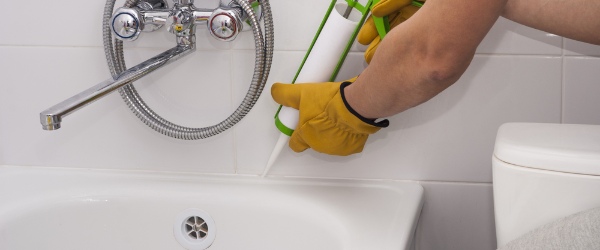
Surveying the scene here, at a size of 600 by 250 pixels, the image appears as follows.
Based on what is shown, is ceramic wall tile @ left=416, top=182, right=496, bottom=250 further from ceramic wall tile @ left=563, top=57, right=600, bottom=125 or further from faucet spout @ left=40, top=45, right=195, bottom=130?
faucet spout @ left=40, top=45, right=195, bottom=130

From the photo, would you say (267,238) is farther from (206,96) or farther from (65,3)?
(65,3)

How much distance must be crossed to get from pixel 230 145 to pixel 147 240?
0.21m

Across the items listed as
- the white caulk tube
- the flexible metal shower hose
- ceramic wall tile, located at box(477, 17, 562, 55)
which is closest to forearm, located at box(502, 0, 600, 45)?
ceramic wall tile, located at box(477, 17, 562, 55)

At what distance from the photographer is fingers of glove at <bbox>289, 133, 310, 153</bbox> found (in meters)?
1.08

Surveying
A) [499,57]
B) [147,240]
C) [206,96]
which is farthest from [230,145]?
[499,57]

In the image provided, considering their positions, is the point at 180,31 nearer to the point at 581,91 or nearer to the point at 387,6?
the point at 387,6

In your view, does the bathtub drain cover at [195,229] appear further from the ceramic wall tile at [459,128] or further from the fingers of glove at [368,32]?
the fingers of glove at [368,32]

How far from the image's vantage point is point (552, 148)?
84 centimetres

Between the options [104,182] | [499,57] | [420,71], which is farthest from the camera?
[104,182]

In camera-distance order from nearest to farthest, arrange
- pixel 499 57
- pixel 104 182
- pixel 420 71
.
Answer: pixel 420 71
pixel 499 57
pixel 104 182

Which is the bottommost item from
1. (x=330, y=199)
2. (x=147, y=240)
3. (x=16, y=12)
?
(x=147, y=240)

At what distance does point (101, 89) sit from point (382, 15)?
1.29 feet

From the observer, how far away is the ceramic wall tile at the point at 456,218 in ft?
3.82

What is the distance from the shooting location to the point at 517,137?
0.88 meters
